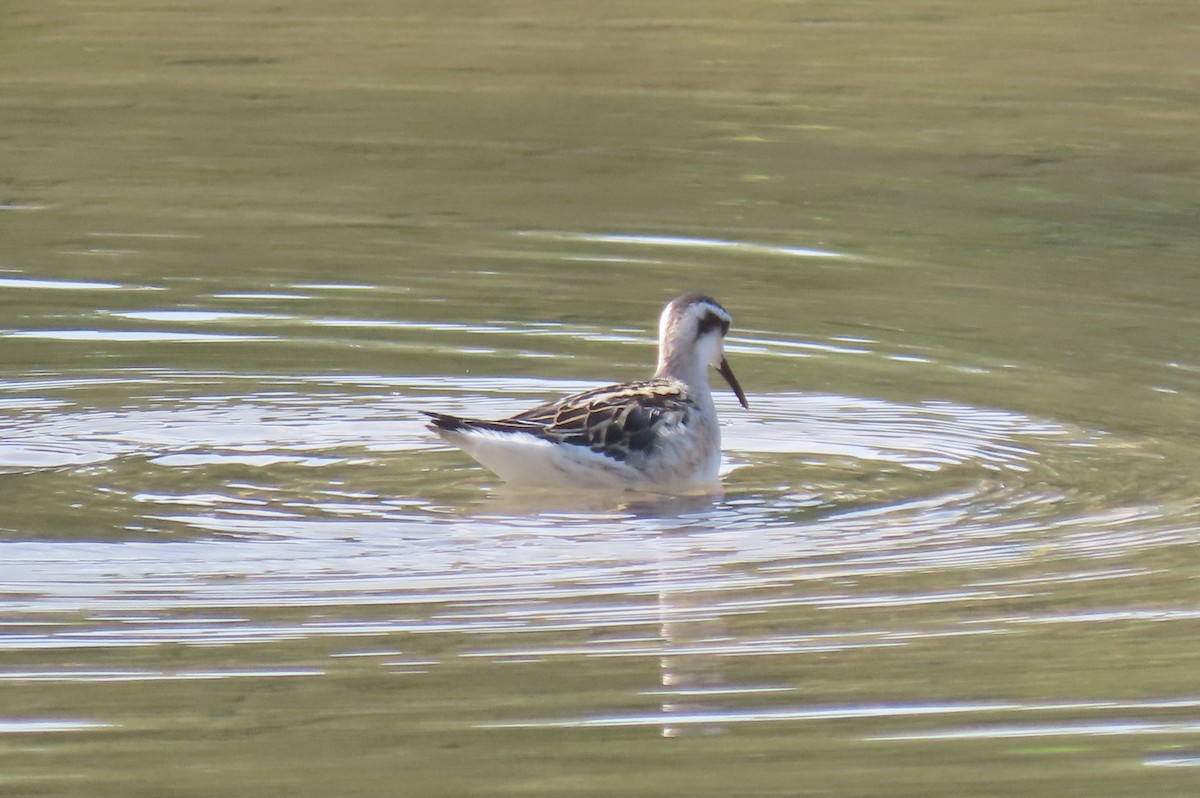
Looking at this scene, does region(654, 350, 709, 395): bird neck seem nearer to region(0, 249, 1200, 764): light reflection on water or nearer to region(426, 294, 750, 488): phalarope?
region(426, 294, 750, 488): phalarope

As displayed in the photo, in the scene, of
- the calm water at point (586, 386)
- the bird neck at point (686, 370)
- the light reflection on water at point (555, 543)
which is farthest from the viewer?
the bird neck at point (686, 370)

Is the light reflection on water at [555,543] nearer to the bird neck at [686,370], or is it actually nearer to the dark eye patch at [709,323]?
the bird neck at [686,370]

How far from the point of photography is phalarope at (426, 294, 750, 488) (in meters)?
9.29

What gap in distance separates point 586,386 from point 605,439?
4.52 feet

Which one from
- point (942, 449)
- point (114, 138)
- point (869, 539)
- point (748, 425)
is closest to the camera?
point (869, 539)

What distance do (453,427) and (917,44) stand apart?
12043 millimetres

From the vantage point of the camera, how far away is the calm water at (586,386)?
6.43m

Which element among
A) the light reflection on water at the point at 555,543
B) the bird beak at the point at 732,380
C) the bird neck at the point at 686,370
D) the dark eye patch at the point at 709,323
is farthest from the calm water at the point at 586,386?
the dark eye patch at the point at 709,323

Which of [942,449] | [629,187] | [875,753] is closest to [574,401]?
[942,449]

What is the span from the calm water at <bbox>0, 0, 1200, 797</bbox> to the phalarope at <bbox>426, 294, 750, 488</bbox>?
0.41ft

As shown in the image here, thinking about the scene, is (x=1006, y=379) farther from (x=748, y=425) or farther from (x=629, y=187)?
(x=629, y=187)

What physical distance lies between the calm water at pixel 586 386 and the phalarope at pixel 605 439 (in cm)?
13

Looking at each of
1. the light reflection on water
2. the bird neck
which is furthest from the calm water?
the bird neck

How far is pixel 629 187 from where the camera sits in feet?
50.4
